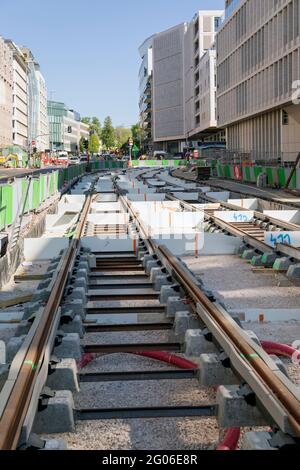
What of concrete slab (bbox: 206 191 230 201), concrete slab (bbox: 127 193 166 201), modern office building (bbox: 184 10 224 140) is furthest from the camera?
modern office building (bbox: 184 10 224 140)

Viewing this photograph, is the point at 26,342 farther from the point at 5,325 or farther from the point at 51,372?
the point at 5,325

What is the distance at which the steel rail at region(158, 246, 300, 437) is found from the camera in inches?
173

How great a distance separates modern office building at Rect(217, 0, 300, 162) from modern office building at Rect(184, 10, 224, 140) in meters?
28.7

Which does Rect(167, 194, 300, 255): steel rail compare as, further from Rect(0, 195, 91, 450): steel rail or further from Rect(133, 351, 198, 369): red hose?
Rect(133, 351, 198, 369): red hose

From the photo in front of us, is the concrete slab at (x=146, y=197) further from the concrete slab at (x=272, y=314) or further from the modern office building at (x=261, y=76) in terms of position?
the concrete slab at (x=272, y=314)

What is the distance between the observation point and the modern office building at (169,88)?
154 metres

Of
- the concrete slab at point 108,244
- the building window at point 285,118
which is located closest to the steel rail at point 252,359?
the concrete slab at point 108,244

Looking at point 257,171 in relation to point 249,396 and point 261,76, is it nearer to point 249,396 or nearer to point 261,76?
point 261,76

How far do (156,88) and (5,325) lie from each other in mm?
165896

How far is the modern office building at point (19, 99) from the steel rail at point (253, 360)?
154m

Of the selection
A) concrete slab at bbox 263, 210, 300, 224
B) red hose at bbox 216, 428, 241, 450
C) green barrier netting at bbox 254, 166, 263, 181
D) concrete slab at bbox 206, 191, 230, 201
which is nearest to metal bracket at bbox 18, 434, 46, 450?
red hose at bbox 216, 428, 241, 450

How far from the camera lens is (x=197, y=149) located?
9300 cm

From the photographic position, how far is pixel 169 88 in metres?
162
